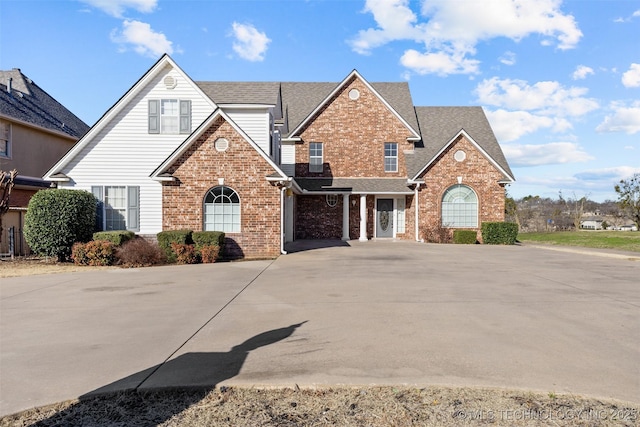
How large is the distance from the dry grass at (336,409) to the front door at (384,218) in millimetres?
22610

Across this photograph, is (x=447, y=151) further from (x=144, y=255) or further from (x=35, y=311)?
(x=35, y=311)

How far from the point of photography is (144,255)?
15.1 meters

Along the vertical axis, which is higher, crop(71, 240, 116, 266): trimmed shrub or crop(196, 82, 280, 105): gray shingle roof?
crop(196, 82, 280, 105): gray shingle roof

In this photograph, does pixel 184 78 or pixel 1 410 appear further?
pixel 184 78

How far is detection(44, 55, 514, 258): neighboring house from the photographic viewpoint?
17.4 metres

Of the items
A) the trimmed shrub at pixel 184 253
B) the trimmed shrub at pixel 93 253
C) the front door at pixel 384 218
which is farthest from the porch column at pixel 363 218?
the trimmed shrub at pixel 93 253

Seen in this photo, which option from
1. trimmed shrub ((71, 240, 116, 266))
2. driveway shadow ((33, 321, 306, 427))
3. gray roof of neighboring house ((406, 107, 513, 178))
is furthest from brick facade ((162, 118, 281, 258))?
driveway shadow ((33, 321, 306, 427))

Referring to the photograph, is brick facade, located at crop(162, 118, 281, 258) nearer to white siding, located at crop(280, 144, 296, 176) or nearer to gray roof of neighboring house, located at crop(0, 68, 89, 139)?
white siding, located at crop(280, 144, 296, 176)

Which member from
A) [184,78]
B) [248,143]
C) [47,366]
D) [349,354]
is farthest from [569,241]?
[47,366]

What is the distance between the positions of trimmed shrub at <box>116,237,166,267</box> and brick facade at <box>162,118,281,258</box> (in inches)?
83.9

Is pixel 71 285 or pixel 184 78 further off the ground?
pixel 184 78

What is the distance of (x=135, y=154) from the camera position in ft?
61.0

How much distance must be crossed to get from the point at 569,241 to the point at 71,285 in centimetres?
2733

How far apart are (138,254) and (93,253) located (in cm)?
157
